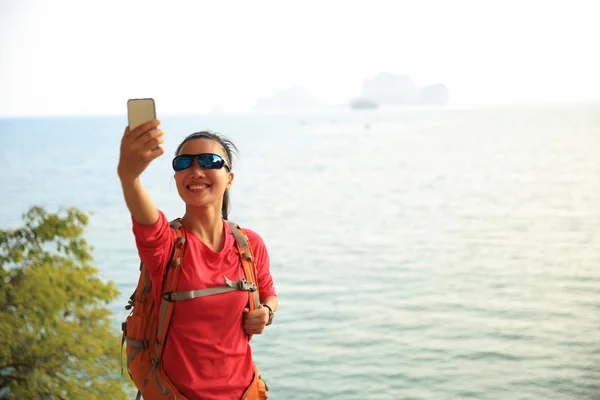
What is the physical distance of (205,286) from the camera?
1533mm

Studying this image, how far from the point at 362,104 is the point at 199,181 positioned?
68.6 meters

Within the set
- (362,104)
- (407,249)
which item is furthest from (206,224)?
(362,104)

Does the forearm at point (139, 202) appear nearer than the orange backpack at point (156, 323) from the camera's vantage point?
Yes

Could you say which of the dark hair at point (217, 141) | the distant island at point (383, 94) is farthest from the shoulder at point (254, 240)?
the distant island at point (383, 94)

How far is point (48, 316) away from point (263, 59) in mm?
47479

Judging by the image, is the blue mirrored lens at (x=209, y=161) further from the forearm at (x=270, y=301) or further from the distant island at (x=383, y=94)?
the distant island at (x=383, y=94)

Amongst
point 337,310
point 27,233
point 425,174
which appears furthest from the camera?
point 425,174

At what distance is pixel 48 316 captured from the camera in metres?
4.95

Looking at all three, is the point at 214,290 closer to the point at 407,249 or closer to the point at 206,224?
the point at 206,224

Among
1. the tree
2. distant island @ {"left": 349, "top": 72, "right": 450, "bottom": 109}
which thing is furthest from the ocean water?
distant island @ {"left": 349, "top": 72, "right": 450, "bottom": 109}

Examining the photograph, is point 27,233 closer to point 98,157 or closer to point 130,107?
point 130,107

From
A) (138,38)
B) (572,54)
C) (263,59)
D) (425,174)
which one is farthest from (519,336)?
(263,59)

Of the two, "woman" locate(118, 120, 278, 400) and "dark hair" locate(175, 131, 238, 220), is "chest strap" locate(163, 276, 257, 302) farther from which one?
"dark hair" locate(175, 131, 238, 220)

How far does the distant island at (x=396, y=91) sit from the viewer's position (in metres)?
57.3
